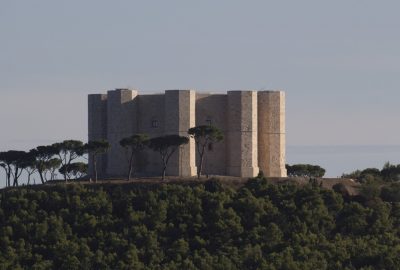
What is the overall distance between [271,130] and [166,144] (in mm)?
6115

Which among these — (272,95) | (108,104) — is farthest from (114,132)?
(272,95)

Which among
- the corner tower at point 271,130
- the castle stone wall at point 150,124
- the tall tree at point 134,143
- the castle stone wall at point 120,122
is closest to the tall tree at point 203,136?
the castle stone wall at point 150,124

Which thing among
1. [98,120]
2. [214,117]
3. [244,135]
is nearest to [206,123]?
[214,117]

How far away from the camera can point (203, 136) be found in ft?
285

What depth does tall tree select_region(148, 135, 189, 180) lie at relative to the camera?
86.1 meters

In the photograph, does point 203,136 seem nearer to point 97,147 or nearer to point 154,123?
point 154,123

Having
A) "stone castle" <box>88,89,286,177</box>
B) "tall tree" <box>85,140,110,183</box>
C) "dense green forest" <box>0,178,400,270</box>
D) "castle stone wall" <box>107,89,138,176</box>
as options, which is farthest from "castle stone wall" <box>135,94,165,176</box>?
"dense green forest" <box>0,178,400,270</box>

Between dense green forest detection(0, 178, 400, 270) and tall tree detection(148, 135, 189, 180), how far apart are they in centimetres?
241

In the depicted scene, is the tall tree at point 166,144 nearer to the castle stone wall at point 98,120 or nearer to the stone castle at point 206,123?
the stone castle at point 206,123

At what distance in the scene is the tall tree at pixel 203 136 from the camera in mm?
86562

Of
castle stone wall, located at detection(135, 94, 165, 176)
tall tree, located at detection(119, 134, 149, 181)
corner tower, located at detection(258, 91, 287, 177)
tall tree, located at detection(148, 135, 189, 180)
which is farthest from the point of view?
corner tower, located at detection(258, 91, 287, 177)

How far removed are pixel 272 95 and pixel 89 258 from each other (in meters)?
16.8

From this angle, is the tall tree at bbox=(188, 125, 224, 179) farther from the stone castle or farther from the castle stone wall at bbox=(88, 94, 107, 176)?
the castle stone wall at bbox=(88, 94, 107, 176)

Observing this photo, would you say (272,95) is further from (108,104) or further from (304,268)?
(304,268)
